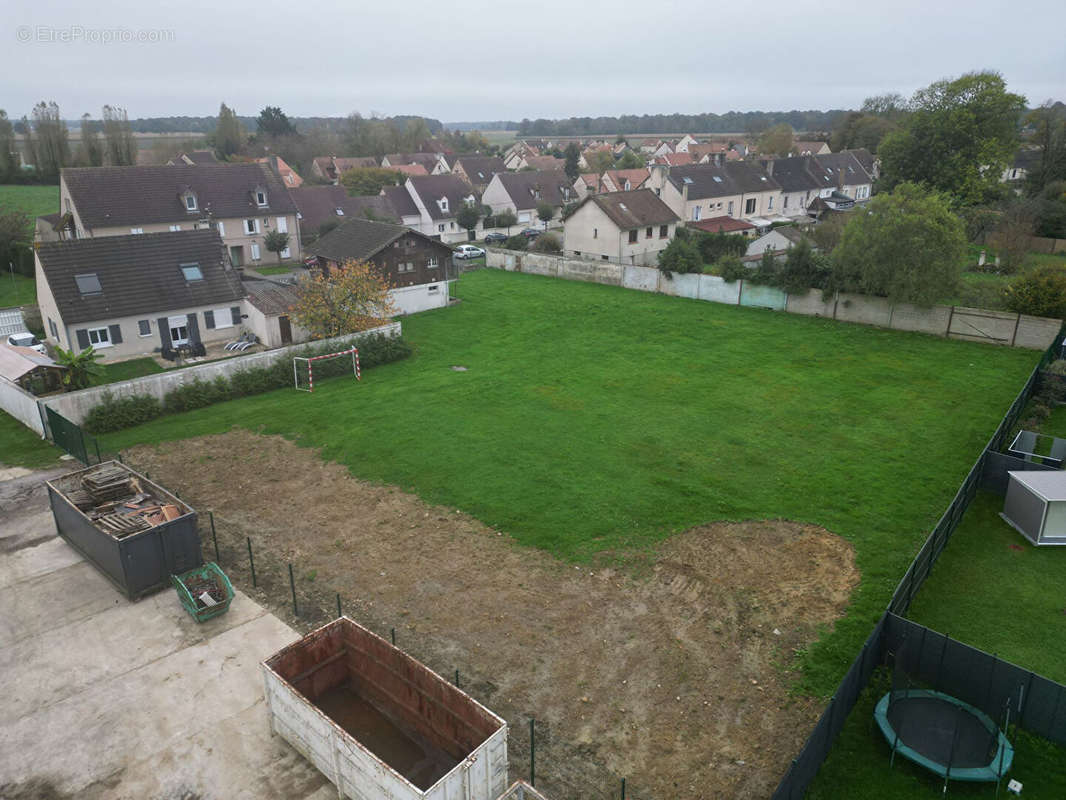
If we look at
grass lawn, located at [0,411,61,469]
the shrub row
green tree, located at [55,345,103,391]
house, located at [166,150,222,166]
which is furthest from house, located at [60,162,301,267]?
house, located at [166,150,222,166]

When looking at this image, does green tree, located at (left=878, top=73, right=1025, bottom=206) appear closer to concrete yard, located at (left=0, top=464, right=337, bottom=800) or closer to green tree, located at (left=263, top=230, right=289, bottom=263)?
green tree, located at (left=263, top=230, right=289, bottom=263)

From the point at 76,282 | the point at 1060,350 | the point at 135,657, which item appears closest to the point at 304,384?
the point at 76,282

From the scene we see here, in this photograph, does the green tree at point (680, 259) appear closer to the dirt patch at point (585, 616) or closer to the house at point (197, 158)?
the dirt patch at point (585, 616)

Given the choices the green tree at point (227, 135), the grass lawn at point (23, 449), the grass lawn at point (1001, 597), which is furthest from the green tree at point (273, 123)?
the grass lawn at point (1001, 597)

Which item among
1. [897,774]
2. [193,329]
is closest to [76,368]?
[193,329]

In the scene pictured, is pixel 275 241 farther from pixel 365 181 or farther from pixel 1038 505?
pixel 1038 505

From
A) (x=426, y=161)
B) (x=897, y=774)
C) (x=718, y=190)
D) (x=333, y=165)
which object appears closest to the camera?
(x=897, y=774)

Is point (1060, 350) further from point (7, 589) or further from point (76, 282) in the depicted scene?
point (76, 282)
